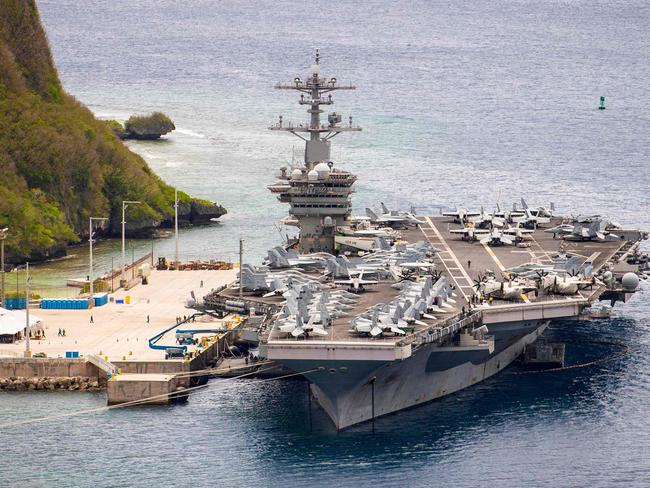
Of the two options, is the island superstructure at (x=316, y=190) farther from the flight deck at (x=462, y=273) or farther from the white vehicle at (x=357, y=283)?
the white vehicle at (x=357, y=283)

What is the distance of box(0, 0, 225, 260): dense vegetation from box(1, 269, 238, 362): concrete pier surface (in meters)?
13.1

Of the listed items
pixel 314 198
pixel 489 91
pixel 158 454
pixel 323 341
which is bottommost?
pixel 158 454

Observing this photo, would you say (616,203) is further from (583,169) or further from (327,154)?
(327,154)

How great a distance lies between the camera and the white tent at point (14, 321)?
257 feet

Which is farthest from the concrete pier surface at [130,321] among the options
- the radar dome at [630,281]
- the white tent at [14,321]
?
the radar dome at [630,281]

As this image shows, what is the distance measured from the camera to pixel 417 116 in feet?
542

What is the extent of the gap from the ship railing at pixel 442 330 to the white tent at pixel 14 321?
65.3 feet

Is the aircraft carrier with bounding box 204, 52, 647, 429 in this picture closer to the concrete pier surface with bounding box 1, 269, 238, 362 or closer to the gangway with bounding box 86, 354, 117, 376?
the concrete pier surface with bounding box 1, 269, 238, 362

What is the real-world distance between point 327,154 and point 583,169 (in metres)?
51.8

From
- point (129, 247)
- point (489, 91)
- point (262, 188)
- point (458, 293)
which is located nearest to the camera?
point (458, 293)

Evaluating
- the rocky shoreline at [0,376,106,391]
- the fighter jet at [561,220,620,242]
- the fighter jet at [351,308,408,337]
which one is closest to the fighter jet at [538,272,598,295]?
the fighter jet at [351,308,408,337]

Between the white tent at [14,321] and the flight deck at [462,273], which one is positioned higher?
the flight deck at [462,273]

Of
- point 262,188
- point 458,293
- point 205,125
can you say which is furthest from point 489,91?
point 458,293

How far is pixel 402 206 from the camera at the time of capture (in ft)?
390
